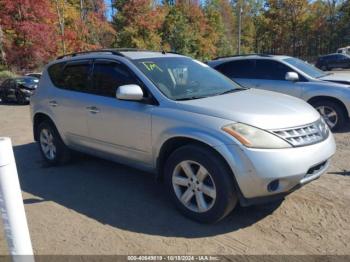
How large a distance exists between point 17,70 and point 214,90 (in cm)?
2734

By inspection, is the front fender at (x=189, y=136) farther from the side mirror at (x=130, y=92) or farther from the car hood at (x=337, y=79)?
the car hood at (x=337, y=79)

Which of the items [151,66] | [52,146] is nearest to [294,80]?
[151,66]

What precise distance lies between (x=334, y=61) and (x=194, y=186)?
3211 centimetres

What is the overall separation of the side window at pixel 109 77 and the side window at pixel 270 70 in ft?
14.6

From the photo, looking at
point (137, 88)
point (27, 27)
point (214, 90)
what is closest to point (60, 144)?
point (137, 88)

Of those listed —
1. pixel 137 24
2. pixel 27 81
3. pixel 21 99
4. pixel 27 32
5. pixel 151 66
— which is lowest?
pixel 21 99

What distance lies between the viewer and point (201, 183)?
369 cm

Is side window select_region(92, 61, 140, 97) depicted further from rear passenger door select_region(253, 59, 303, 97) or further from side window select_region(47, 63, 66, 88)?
rear passenger door select_region(253, 59, 303, 97)

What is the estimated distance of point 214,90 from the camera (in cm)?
448

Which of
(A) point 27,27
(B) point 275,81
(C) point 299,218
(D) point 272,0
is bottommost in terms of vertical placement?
(C) point 299,218

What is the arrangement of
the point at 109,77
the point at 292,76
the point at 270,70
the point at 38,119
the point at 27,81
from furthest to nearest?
the point at 27,81 < the point at 270,70 < the point at 292,76 < the point at 38,119 < the point at 109,77

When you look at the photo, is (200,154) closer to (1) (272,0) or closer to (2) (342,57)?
(2) (342,57)

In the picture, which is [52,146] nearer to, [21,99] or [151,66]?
[151,66]

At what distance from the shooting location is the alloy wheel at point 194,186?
3650 millimetres
